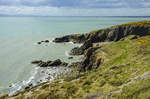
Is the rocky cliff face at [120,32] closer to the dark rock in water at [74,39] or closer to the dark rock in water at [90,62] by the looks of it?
the dark rock in water at [74,39]

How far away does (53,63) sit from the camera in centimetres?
6194

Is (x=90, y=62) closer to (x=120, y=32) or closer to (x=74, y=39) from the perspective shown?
(x=120, y=32)

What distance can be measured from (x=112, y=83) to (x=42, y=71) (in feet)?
127

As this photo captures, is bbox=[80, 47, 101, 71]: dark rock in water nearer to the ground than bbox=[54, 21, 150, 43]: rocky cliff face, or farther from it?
nearer to the ground

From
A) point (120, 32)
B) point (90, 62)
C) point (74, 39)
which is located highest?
point (120, 32)

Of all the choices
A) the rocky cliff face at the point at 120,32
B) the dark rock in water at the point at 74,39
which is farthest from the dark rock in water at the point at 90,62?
the dark rock in water at the point at 74,39

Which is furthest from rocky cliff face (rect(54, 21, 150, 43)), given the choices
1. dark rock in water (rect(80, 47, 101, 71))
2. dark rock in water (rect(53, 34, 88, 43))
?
dark rock in water (rect(80, 47, 101, 71))

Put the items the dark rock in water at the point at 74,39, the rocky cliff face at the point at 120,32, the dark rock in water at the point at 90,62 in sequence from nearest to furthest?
the dark rock in water at the point at 90,62 < the rocky cliff face at the point at 120,32 < the dark rock in water at the point at 74,39

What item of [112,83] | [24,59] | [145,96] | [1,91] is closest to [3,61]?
[24,59]

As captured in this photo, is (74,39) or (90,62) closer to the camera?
(90,62)

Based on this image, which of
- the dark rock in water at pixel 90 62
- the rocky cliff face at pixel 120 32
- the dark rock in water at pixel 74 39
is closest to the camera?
the dark rock in water at pixel 90 62

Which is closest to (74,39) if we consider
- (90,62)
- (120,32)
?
(120,32)

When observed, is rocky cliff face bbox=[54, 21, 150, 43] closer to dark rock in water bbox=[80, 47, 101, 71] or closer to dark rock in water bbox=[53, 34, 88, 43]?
dark rock in water bbox=[53, 34, 88, 43]

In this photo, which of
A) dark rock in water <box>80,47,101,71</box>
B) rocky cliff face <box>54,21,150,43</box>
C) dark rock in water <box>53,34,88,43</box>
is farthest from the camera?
dark rock in water <box>53,34,88,43</box>
